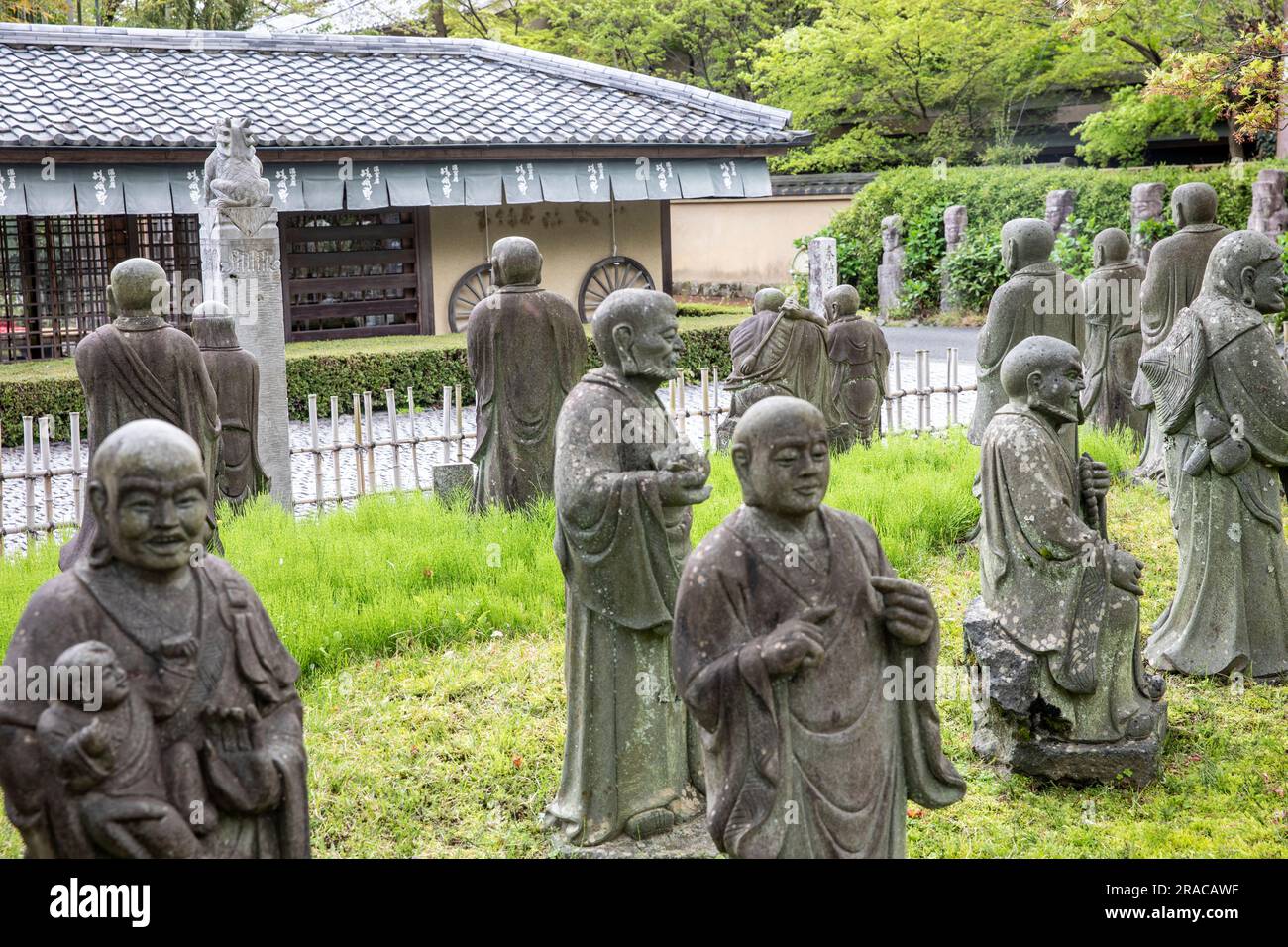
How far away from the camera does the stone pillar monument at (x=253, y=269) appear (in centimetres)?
1128

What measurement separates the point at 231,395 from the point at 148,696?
7101mm

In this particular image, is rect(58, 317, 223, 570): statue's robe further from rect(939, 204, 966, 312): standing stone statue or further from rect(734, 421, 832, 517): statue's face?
rect(939, 204, 966, 312): standing stone statue

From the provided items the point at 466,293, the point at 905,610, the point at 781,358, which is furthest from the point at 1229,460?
the point at 466,293

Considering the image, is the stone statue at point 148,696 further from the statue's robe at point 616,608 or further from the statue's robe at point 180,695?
the statue's robe at point 616,608

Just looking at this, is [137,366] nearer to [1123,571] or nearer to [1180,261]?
[1123,571]

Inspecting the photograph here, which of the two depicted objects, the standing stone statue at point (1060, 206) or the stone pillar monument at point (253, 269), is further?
the standing stone statue at point (1060, 206)

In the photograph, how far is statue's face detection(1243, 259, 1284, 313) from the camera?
7375 mm

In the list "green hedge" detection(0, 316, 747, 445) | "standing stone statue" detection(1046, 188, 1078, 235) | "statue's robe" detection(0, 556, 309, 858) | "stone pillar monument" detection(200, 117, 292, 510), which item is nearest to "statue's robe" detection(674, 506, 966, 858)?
"statue's robe" detection(0, 556, 309, 858)

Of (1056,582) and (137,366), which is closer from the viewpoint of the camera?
(1056,582)

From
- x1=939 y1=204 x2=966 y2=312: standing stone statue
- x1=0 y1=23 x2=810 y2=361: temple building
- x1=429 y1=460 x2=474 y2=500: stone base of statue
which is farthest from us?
x1=939 y1=204 x2=966 y2=312: standing stone statue

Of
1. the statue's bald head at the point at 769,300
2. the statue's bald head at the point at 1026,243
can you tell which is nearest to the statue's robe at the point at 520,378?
the statue's bald head at the point at 769,300

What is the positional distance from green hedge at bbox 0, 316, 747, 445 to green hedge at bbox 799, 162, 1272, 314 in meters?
7.60

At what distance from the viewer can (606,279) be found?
70.1ft

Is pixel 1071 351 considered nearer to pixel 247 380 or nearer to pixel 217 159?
pixel 247 380
